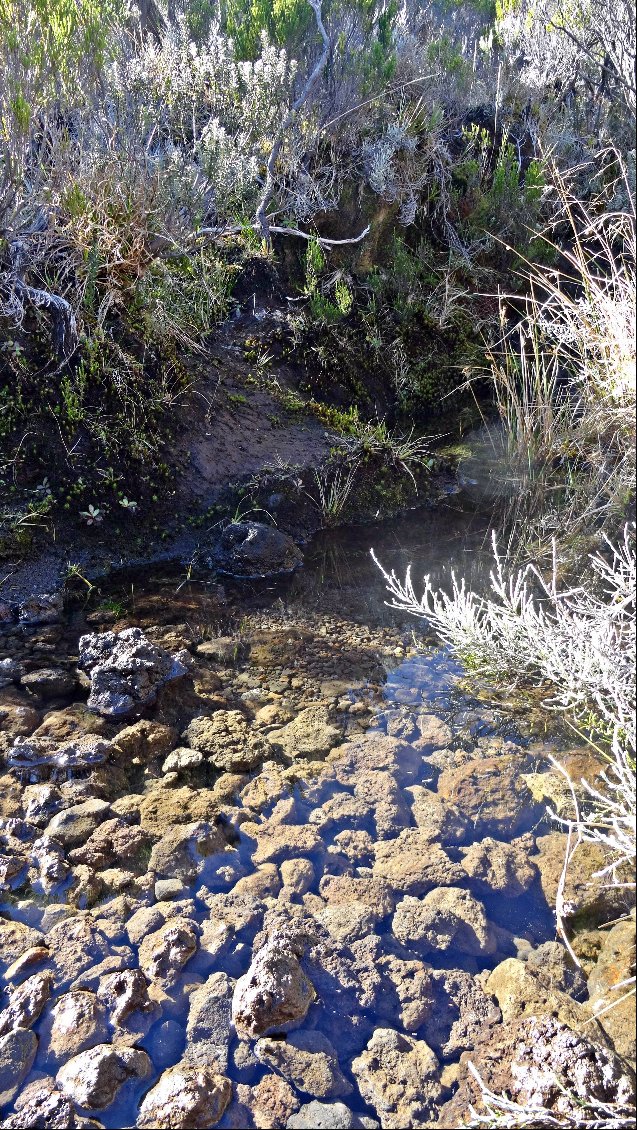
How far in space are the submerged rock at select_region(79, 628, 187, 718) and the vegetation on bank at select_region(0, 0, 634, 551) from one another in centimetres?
119

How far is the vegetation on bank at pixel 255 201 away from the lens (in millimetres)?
4629

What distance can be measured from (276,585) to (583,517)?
1.84 metres

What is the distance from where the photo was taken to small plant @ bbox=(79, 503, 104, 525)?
453cm

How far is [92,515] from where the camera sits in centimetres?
455

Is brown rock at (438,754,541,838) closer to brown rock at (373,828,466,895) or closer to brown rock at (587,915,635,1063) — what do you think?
brown rock at (373,828,466,895)

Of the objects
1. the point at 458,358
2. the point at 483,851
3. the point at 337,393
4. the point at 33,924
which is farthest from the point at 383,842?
the point at 458,358

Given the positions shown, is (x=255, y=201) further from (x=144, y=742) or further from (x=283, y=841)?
(x=283, y=841)

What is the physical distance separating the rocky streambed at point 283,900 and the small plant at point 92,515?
92 cm

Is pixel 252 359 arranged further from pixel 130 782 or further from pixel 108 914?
pixel 108 914

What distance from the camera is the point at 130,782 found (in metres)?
3.08

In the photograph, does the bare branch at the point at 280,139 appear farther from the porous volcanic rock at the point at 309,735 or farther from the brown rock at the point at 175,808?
the brown rock at the point at 175,808

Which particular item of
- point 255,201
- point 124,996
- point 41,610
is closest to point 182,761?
point 124,996

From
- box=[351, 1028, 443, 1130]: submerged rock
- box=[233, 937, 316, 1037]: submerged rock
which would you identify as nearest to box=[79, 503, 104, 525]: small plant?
box=[233, 937, 316, 1037]: submerged rock

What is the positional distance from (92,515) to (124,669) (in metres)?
1.36
